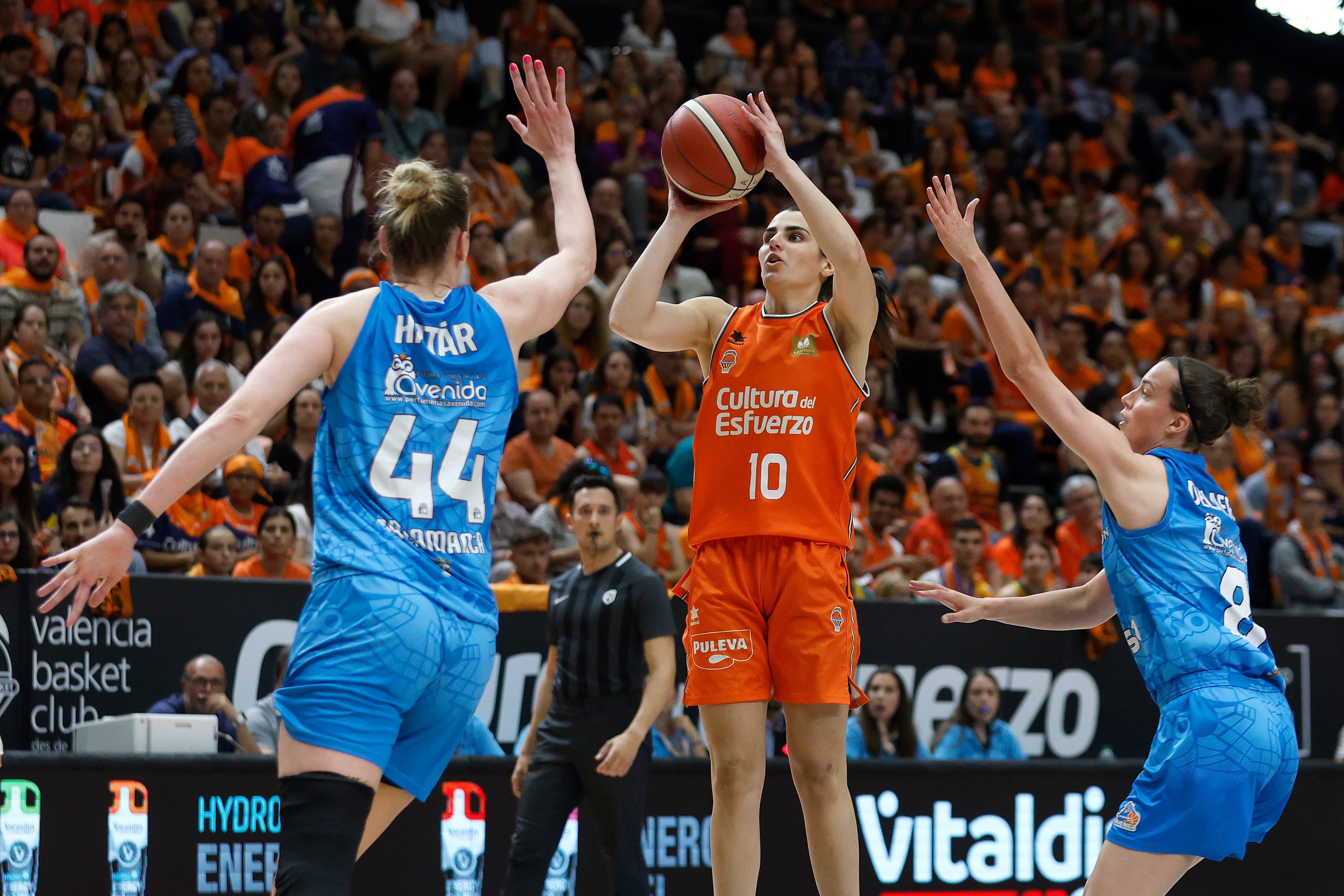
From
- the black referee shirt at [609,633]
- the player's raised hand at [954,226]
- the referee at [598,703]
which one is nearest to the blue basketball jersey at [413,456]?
the player's raised hand at [954,226]

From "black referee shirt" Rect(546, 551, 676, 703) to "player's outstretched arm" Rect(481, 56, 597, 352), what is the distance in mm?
3048

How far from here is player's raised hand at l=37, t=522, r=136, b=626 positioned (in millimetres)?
3170

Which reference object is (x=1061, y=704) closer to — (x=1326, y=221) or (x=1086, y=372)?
(x=1086, y=372)

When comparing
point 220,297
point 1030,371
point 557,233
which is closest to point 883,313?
point 1030,371

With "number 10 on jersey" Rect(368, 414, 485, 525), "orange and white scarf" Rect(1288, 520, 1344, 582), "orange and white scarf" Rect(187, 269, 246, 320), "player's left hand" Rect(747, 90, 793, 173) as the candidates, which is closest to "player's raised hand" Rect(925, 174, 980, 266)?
"player's left hand" Rect(747, 90, 793, 173)

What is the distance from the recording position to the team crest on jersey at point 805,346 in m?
5.13

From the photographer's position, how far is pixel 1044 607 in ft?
16.1

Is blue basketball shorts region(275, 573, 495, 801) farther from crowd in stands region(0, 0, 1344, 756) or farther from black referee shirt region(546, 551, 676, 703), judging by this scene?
crowd in stands region(0, 0, 1344, 756)

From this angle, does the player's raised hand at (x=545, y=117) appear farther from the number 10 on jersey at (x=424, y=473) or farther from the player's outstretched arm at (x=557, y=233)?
the number 10 on jersey at (x=424, y=473)

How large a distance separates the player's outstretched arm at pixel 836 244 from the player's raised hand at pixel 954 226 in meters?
0.44

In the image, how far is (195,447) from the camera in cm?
324

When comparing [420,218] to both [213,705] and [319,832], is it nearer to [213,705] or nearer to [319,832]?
[319,832]

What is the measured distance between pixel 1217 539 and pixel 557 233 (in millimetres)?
2142

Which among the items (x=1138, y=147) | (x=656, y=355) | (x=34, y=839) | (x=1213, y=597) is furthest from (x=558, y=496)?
(x=1138, y=147)
